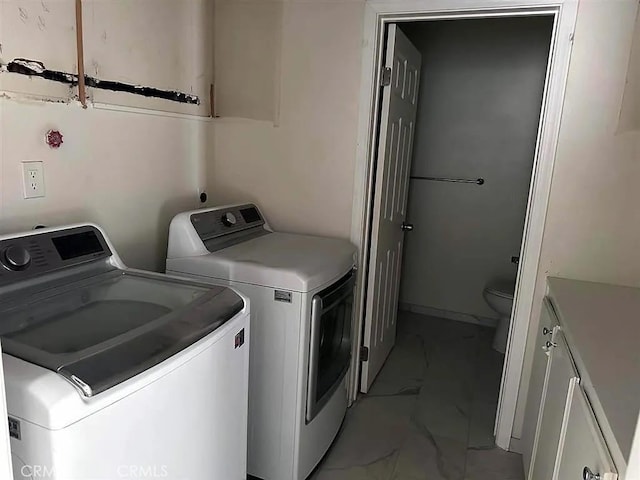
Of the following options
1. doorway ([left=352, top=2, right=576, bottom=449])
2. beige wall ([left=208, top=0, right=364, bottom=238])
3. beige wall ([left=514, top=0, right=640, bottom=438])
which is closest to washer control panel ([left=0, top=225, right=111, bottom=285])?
beige wall ([left=208, top=0, right=364, bottom=238])

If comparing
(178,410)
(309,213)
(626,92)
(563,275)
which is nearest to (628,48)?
(626,92)

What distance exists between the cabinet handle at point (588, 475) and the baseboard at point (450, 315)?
272 centimetres

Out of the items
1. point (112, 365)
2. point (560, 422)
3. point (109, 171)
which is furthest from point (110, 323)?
point (560, 422)

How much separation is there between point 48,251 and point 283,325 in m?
0.82

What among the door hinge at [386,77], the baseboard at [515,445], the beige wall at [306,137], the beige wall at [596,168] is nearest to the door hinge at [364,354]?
the beige wall at [306,137]

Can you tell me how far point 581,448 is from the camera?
119 cm

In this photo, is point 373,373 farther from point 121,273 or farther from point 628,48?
point 628,48

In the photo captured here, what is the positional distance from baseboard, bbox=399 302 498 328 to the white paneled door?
863mm

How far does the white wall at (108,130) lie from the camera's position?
5.12ft

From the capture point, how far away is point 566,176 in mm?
1978

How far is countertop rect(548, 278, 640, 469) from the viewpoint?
1.01 meters

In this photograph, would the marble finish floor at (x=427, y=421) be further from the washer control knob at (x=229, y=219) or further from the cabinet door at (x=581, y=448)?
the washer control knob at (x=229, y=219)

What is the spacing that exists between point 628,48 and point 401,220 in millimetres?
1509

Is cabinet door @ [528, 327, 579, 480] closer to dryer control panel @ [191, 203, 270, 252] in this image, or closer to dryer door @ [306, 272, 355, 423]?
dryer door @ [306, 272, 355, 423]
